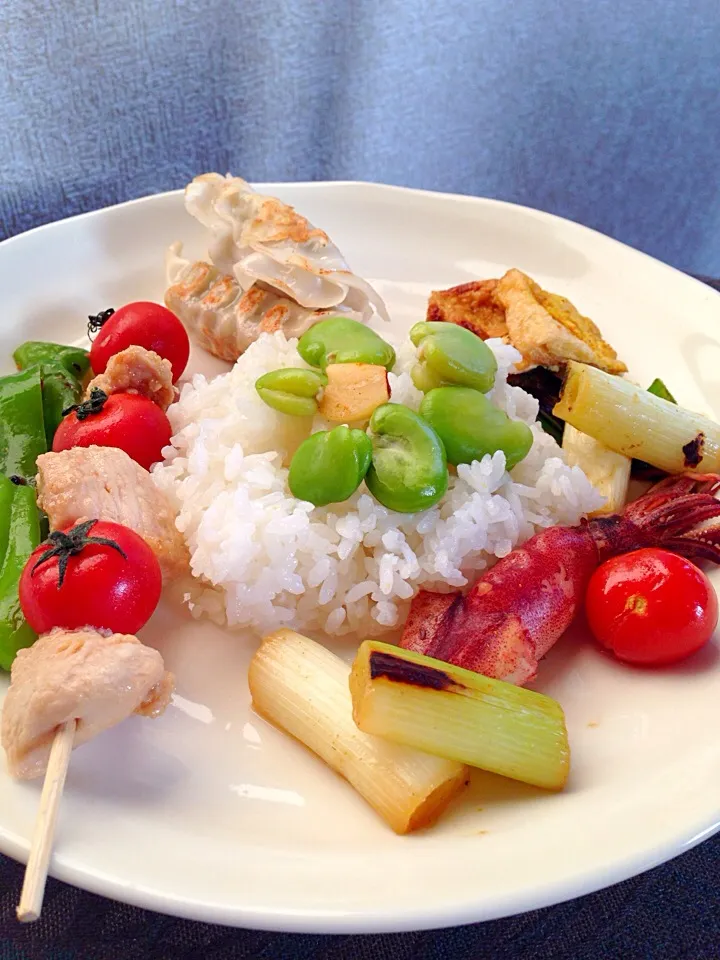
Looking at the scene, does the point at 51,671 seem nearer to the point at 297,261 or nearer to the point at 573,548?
the point at 573,548

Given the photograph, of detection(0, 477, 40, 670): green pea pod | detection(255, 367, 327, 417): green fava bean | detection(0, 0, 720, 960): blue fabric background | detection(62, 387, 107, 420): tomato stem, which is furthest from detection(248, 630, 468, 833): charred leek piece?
detection(0, 0, 720, 960): blue fabric background

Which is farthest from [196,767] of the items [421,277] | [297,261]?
[421,277]

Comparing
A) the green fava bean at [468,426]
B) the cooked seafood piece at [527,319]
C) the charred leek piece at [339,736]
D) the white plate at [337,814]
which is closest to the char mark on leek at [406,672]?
the charred leek piece at [339,736]

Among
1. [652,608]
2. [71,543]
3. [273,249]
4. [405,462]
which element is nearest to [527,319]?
[273,249]

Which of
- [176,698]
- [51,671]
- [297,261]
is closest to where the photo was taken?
[51,671]

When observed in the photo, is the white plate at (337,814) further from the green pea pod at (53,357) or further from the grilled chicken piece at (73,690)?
the green pea pod at (53,357)

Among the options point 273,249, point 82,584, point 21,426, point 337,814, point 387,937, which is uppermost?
point 273,249

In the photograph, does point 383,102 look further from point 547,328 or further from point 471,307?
point 547,328

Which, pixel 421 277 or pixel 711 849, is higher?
pixel 421 277
